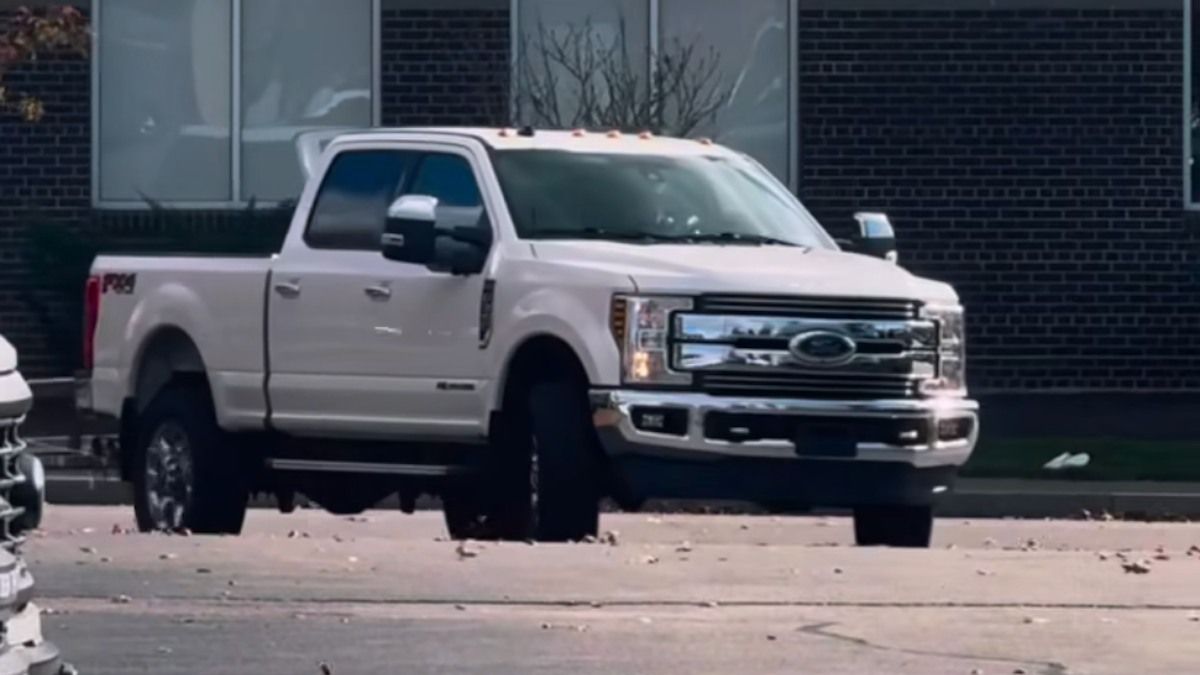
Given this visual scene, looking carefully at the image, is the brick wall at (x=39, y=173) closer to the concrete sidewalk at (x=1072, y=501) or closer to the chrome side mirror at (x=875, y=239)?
the concrete sidewalk at (x=1072, y=501)

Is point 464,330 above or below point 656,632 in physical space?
above

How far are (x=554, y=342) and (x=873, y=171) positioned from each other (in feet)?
37.3

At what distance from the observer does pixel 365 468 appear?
12.5 m

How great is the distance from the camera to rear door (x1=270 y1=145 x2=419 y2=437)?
1232 cm

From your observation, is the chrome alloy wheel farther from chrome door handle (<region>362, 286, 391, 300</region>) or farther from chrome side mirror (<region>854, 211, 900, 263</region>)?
chrome side mirror (<region>854, 211, 900, 263</region>)

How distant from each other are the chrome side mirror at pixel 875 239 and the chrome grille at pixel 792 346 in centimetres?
141

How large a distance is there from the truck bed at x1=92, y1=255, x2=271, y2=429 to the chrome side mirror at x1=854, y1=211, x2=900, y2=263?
9.50 feet

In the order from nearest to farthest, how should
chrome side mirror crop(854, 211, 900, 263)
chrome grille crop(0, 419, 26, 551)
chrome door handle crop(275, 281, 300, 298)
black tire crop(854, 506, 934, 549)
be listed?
chrome grille crop(0, 419, 26, 551) → black tire crop(854, 506, 934, 549) → chrome door handle crop(275, 281, 300, 298) → chrome side mirror crop(854, 211, 900, 263)

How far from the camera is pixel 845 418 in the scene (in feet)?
37.3

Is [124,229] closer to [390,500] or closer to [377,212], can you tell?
[390,500]

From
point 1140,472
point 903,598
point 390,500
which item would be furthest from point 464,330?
point 1140,472

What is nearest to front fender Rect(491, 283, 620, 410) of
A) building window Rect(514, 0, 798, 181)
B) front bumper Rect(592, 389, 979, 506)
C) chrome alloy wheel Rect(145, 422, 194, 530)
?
front bumper Rect(592, 389, 979, 506)

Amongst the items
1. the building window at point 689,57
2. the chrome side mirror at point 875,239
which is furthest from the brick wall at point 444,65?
the chrome side mirror at point 875,239

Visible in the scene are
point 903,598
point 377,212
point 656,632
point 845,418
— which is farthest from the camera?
point 377,212
